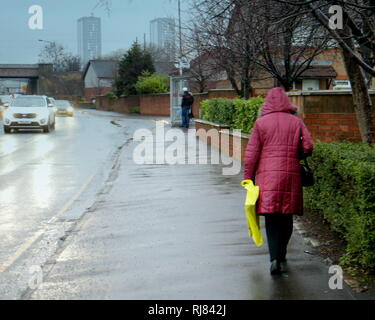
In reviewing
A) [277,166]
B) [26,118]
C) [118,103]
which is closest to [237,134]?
[277,166]

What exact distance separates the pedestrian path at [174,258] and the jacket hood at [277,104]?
4.91ft

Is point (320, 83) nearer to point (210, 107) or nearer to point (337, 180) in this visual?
point (210, 107)

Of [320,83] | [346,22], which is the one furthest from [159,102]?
[346,22]

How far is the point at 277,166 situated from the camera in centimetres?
569

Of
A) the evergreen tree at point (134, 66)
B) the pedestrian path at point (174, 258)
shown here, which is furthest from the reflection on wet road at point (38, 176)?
the evergreen tree at point (134, 66)

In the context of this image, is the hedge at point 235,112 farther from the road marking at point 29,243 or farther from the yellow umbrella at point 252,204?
the yellow umbrella at point 252,204

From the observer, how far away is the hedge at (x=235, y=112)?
1366cm

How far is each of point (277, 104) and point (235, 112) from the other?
9.90m

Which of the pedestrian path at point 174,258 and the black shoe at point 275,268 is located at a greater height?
the black shoe at point 275,268

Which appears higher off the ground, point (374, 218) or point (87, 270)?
point (374, 218)

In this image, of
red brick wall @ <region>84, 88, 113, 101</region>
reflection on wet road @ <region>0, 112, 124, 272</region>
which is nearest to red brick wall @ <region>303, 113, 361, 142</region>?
reflection on wet road @ <region>0, 112, 124, 272</region>

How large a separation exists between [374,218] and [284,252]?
3.67 feet

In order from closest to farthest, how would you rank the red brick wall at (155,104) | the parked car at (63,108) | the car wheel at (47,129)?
the car wheel at (47,129) < the red brick wall at (155,104) < the parked car at (63,108)

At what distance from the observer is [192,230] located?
7.62 metres
